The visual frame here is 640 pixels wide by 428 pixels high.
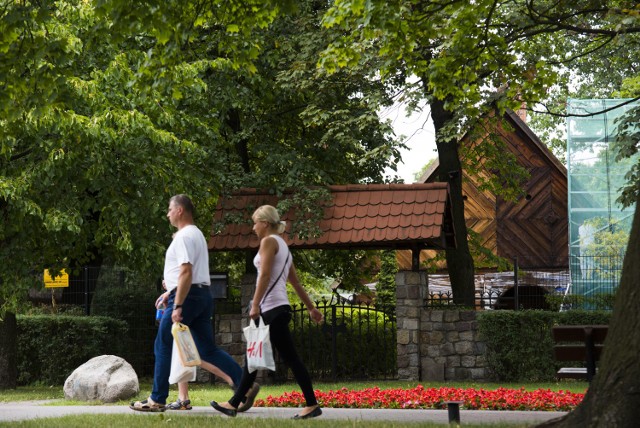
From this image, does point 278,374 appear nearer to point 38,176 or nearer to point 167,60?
point 38,176

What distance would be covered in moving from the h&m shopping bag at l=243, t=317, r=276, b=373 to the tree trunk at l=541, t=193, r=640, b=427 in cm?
294

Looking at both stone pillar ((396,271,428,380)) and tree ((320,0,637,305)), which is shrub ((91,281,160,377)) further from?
tree ((320,0,637,305))

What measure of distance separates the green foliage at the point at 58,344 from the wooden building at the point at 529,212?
1636cm

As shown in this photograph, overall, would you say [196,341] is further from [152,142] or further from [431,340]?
[152,142]

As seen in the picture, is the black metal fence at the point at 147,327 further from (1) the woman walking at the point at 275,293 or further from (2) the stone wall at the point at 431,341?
(1) the woman walking at the point at 275,293

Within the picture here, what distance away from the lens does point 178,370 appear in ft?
32.2

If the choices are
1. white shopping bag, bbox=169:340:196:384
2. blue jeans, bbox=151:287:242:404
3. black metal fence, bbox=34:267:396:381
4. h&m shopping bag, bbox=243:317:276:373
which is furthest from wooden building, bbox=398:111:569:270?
h&m shopping bag, bbox=243:317:276:373

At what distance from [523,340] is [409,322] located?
2252mm

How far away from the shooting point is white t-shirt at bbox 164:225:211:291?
977cm

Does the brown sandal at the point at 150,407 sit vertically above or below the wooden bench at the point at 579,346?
below

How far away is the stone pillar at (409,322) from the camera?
62.0ft

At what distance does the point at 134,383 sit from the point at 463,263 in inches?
405

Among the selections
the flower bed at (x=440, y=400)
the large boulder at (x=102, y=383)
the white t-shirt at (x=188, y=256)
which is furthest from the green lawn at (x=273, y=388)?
the white t-shirt at (x=188, y=256)

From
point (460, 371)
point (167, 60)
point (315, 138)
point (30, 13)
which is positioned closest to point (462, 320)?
point (460, 371)
